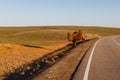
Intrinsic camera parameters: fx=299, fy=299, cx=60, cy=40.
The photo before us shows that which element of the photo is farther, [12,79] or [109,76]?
[12,79]

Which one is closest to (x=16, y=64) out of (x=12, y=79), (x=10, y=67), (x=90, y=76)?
(x=10, y=67)

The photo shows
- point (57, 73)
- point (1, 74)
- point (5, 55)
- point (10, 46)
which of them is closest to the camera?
point (57, 73)

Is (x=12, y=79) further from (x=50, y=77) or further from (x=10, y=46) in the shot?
(x=10, y=46)

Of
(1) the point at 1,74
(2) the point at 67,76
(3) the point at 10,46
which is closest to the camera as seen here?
(2) the point at 67,76

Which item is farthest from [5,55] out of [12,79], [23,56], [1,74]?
[12,79]

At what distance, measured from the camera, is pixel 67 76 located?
11.2 meters

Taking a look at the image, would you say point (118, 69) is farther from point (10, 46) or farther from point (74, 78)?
point (10, 46)

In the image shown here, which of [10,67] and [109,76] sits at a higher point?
[109,76]

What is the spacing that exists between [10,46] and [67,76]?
18.8 m

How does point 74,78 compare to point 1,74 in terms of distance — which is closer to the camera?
point 74,78

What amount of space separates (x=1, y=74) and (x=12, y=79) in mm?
2485

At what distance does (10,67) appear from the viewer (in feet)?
69.3

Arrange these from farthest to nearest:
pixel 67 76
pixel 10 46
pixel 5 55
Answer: pixel 10 46 < pixel 5 55 < pixel 67 76

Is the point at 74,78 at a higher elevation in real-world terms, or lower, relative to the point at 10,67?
higher
